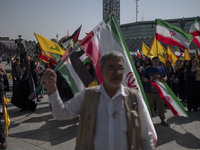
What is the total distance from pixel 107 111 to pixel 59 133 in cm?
327

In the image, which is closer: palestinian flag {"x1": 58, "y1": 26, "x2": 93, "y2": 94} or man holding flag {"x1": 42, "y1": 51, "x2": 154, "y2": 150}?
man holding flag {"x1": 42, "y1": 51, "x2": 154, "y2": 150}

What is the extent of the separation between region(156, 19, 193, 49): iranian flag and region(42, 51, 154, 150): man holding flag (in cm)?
435

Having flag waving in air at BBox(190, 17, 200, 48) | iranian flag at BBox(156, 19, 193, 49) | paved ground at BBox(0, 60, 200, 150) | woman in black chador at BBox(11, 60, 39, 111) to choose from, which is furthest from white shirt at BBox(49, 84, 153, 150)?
flag waving in air at BBox(190, 17, 200, 48)

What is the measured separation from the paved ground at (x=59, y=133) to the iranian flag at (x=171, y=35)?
7.54ft

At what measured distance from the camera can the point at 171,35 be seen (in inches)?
226

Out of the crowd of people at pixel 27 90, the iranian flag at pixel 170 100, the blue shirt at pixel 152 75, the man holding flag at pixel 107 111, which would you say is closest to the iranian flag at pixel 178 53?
the blue shirt at pixel 152 75

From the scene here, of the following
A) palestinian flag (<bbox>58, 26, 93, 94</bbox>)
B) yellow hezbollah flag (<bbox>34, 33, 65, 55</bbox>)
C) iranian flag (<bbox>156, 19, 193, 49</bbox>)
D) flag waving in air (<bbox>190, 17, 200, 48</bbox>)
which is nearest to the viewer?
palestinian flag (<bbox>58, 26, 93, 94</bbox>)

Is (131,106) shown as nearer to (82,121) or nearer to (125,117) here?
(125,117)

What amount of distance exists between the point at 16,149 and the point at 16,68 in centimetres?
736

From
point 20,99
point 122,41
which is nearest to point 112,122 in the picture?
point 122,41

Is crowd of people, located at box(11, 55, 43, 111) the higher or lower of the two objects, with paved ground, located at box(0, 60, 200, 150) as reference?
higher

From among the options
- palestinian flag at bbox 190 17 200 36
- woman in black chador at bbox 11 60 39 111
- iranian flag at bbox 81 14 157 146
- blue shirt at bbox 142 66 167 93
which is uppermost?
palestinian flag at bbox 190 17 200 36

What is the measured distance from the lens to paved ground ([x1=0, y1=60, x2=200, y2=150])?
A: 154 inches

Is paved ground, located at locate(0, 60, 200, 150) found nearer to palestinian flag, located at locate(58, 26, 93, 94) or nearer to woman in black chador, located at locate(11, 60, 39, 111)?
woman in black chador, located at locate(11, 60, 39, 111)
